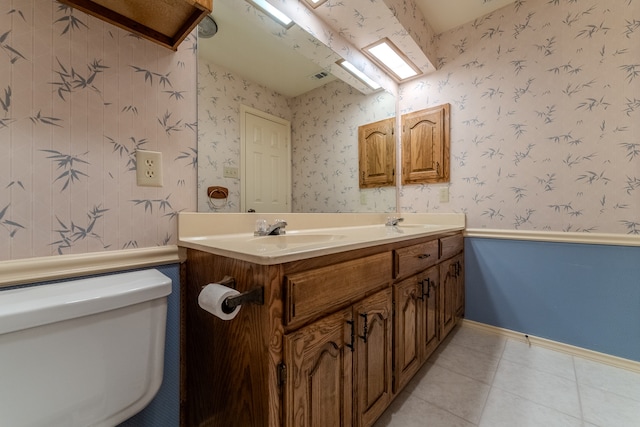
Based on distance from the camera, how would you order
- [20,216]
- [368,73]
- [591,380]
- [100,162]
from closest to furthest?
[20,216] → [100,162] → [591,380] → [368,73]

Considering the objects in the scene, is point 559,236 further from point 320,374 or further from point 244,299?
point 244,299

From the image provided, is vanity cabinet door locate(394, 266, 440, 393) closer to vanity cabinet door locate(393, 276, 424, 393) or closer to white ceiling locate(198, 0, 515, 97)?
vanity cabinet door locate(393, 276, 424, 393)

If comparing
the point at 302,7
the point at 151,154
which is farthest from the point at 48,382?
the point at 302,7

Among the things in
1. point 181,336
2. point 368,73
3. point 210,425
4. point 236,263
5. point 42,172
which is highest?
point 368,73

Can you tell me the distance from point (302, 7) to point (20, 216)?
1492 mm

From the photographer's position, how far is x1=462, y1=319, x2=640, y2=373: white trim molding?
1371mm

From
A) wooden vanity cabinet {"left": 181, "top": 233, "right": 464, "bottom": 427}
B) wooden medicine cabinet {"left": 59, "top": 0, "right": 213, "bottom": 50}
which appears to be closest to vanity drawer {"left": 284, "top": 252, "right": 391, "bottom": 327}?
wooden vanity cabinet {"left": 181, "top": 233, "right": 464, "bottom": 427}

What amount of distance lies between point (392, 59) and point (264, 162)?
1.39m

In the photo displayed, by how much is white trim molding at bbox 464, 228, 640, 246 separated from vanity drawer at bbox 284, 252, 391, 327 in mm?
1230

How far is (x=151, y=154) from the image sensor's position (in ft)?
2.80

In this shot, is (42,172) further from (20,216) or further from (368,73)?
(368,73)

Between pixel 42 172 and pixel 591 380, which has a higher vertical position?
pixel 42 172

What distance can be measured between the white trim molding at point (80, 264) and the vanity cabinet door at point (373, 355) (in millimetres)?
706

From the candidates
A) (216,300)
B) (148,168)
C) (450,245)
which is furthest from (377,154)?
(216,300)
